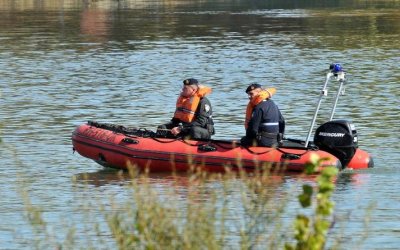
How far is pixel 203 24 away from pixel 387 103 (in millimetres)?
29340

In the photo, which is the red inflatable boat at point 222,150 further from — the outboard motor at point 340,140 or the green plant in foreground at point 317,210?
the green plant in foreground at point 317,210

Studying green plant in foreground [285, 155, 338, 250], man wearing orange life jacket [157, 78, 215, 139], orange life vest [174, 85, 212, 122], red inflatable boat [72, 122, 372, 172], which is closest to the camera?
green plant in foreground [285, 155, 338, 250]

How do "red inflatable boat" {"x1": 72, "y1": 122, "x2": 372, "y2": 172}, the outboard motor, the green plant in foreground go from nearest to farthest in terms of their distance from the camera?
the green plant in foreground < "red inflatable boat" {"x1": 72, "y1": 122, "x2": 372, "y2": 172} < the outboard motor

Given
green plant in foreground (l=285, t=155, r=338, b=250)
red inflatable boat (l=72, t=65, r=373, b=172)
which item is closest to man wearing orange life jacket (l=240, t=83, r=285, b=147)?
red inflatable boat (l=72, t=65, r=373, b=172)

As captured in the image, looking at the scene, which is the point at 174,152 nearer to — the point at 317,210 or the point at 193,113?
the point at 193,113

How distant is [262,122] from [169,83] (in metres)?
14.3

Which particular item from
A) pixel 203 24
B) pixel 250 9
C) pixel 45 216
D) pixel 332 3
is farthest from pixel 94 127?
pixel 332 3

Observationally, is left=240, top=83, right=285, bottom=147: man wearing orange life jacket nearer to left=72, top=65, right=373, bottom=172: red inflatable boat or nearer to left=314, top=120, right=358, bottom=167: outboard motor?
left=72, top=65, right=373, bottom=172: red inflatable boat

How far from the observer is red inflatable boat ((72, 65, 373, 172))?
15.2 m

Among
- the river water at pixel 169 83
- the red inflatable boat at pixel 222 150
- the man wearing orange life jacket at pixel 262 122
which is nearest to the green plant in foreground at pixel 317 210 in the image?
the river water at pixel 169 83

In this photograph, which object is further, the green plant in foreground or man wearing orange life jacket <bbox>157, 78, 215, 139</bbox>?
man wearing orange life jacket <bbox>157, 78, 215, 139</bbox>

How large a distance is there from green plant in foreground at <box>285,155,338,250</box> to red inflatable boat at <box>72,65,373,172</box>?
8462 millimetres

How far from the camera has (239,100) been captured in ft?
84.7

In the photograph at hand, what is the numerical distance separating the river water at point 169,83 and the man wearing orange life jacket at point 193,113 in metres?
1.16
